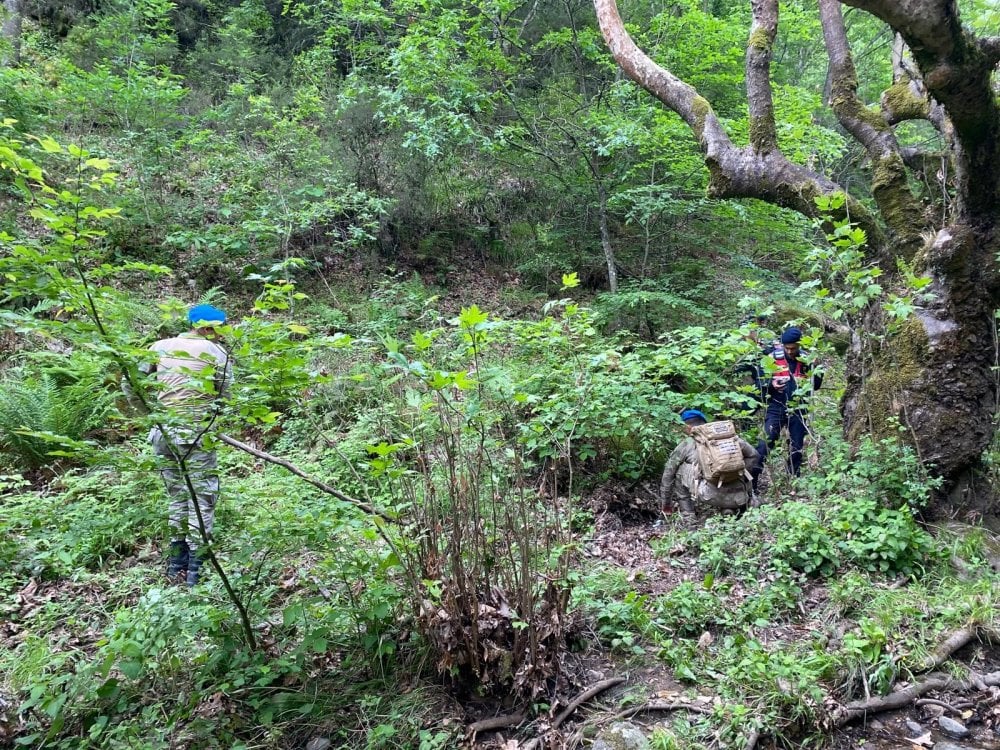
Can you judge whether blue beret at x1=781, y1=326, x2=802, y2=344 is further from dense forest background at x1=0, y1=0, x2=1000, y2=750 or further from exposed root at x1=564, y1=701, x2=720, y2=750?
exposed root at x1=564, y1=701, x2=720, y2=750

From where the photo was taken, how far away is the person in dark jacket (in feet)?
18.6

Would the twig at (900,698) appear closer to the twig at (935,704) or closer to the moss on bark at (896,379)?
→ the twig at (935,704)

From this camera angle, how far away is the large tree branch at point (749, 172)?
17.4 ft

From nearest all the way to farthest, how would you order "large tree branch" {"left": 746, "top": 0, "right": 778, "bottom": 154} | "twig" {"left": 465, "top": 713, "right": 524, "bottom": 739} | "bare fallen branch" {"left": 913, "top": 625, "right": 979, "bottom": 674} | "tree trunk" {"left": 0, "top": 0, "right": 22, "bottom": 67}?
1. "twig" {"left": 465, "top": 713, "right": 524, "bottom": 739}
2. "bare fallen branch" {"left": 913, "top": 625, "right": 979, "bottom": 674}
3. "large tree branch" {"left": 746, "top": 0, "right": 778, "bottom": 154}
4. "tree trunk" {"left": 0, "top": 0, "right": 22, "bottom": 67}

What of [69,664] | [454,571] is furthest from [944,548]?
[69,664]

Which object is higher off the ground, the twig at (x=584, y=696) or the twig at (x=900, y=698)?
the twig at (x=900, y=698)

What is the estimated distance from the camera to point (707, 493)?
530 centimetres

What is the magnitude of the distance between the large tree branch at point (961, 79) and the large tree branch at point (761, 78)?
1.69 metres

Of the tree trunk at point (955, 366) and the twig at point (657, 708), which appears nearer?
the twig at point (657, 708)

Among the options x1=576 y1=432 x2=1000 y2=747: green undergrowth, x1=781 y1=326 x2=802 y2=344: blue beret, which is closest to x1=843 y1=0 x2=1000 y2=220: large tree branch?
x1=781 y1=326 x2=802 y2=344: blue beret

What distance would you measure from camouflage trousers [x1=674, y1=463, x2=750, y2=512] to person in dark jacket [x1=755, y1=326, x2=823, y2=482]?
0.60 metres

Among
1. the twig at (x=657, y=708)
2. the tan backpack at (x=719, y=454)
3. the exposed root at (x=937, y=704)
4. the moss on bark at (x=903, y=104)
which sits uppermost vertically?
the moss on bark at (x=903, y=104)

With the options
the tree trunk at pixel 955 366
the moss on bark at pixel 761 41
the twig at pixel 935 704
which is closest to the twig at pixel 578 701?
the twig at pixel 935 704

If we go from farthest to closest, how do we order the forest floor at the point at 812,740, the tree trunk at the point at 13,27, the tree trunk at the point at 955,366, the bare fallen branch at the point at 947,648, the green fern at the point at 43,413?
the tree trunk at the point at 13,27, the green fern at the point at 43,413, the tree trunk at the point at 955,366, the bare fallen branch at the point at 947,648, the forest floor at the point at 812,740
